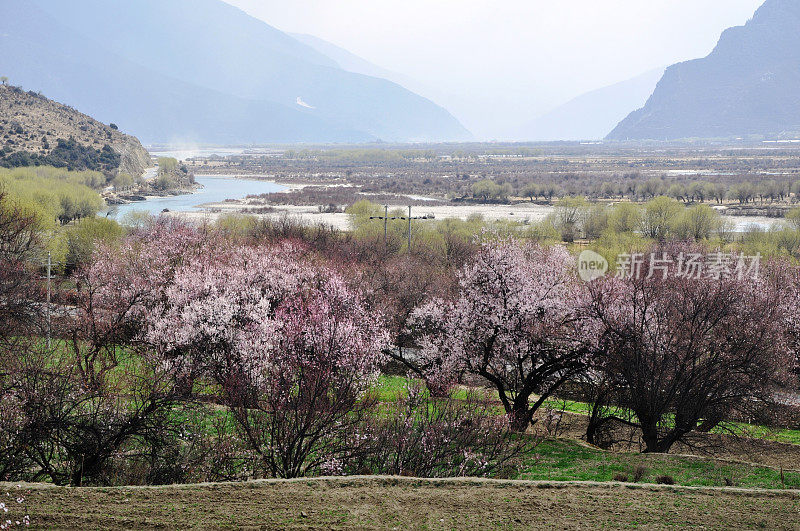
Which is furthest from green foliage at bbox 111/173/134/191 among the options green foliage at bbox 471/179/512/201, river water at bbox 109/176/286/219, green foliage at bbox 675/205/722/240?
green foliage at bbox 675/205/722/240

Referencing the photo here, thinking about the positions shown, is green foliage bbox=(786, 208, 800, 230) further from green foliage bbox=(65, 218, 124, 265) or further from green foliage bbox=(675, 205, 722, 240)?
green foliage bbox=(65, 218, 124, 265)

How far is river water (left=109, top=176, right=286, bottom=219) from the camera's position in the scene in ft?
329

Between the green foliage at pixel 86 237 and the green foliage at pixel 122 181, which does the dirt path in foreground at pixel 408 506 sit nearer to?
the green foliage at pixel 86 237

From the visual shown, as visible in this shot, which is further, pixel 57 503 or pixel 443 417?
pixel 443 417

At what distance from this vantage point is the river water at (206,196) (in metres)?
100

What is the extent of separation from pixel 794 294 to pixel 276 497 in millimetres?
23847

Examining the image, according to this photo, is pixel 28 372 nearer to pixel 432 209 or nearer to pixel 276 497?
pixel 276 497

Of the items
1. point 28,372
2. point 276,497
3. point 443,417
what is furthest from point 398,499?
point 28,372

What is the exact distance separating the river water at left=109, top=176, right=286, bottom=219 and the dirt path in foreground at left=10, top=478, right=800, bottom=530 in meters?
66.3

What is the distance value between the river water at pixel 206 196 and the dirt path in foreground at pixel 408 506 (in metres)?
66.3

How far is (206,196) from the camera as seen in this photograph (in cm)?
12875

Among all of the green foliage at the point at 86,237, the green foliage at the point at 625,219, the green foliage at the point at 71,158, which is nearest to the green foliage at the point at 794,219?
the green foliage at the point at 625,219

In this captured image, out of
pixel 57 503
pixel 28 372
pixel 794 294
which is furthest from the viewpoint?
pixel 794 294

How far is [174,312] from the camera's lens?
88.3 ft
